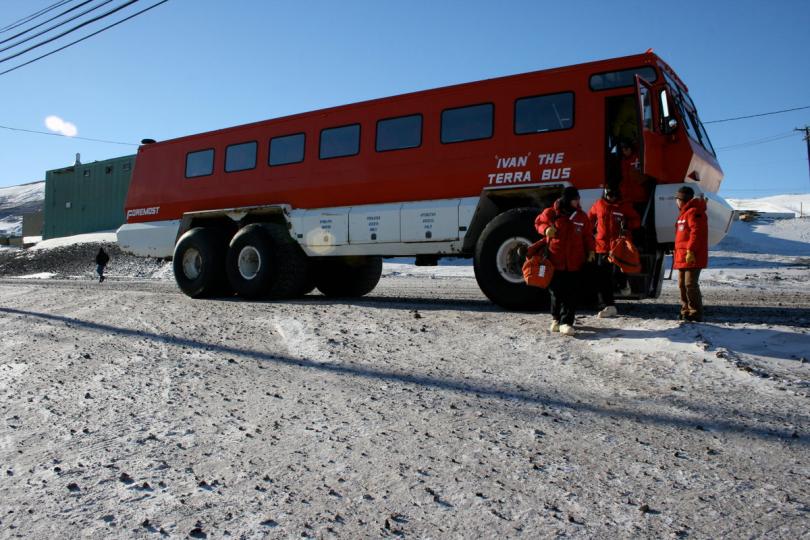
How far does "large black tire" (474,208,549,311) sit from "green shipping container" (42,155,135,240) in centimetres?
3459

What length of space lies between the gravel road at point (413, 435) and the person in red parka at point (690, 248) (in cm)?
38

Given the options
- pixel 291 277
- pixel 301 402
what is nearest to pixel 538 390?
pixel 301 402

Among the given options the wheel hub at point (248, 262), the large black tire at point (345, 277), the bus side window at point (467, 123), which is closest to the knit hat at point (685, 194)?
the bus side window at point (467, 123)

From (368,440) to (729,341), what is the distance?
345 centimetres

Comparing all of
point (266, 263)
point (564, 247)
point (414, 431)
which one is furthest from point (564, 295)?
point (266, 263)

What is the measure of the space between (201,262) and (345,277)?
2.65 m

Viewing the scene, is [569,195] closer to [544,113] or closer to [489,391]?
[544,113]

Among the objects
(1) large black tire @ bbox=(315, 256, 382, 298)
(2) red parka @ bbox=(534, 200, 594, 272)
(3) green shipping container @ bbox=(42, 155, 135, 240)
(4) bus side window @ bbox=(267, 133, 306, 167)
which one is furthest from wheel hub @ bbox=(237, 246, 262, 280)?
(3) green shipping container @ bbox=(42, 155, 135, 240)

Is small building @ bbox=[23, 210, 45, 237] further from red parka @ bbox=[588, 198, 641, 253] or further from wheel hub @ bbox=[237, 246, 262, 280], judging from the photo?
red parka @ bbox=[588, 198, 641, 253]

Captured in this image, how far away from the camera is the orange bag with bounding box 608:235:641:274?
6094mm

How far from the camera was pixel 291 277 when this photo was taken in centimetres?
963

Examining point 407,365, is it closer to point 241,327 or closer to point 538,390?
point 538,390

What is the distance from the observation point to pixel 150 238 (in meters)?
11.7

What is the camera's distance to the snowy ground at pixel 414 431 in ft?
7.85
